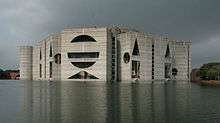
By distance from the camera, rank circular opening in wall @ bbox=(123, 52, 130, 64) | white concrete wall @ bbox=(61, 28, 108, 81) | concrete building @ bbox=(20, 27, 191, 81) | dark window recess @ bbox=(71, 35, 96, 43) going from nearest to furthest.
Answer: white concrete wall @ bbox=(61, 28, 108, 81) → concrete building @ bbox=(20, 27, 191, 81) → dark window recess @ bbox=(71, 35, 96, 43) → circular opening in wall @ bbox=(123, 52, 130, 64)

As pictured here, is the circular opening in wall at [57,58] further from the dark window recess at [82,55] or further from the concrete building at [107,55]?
the dark window recess at [82,55]

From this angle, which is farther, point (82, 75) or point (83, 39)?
point (83, 39)

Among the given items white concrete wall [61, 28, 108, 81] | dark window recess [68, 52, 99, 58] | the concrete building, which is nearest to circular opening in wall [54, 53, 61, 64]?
the concrete building

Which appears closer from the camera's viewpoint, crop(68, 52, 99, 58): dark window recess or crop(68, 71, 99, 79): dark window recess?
crop(68, 52, 99, 58): dark window recess

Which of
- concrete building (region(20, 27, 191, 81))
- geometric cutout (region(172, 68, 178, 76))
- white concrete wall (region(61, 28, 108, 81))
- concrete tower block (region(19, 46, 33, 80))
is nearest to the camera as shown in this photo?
white concrete wall (region(61, 28, 108, 81))

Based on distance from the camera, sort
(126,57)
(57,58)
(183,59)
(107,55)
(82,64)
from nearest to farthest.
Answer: (107,55)
(82,64)
(126,57)
(57,58)
(183,59)

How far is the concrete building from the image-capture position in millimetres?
131500

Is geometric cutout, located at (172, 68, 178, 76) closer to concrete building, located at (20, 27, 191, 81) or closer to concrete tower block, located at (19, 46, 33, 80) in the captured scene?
concrete building, located at (20, 27, 191, 81)

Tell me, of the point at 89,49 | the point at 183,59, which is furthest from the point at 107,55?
the point at 183,59

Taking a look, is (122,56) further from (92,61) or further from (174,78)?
(174,78)

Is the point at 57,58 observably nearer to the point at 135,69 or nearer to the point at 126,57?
the point at 126,57

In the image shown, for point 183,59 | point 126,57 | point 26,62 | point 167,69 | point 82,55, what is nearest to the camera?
point 82,55

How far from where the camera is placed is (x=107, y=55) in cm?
13175

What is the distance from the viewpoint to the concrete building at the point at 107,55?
13150cm
